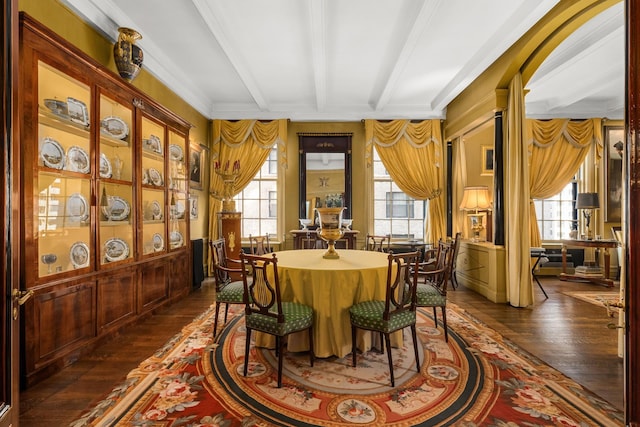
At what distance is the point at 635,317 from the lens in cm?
114

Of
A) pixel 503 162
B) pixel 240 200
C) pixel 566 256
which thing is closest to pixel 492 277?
pixel 503 162

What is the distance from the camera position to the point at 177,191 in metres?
4.37

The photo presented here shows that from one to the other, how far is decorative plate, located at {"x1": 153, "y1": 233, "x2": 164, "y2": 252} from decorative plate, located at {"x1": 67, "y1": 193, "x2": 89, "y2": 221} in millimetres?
1117

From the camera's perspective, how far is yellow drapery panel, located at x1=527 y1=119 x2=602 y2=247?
607cm

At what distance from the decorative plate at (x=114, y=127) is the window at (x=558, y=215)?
7.02 meters

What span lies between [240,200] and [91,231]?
12.3ft

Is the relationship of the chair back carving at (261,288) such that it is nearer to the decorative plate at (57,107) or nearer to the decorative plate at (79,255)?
the decorative plate at (79,255)

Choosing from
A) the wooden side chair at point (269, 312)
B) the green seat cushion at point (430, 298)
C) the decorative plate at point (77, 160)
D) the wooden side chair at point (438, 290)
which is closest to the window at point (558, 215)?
the wooden side chair at point (438, 290)

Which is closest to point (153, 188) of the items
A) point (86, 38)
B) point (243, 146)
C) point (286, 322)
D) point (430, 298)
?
point (86, 38)

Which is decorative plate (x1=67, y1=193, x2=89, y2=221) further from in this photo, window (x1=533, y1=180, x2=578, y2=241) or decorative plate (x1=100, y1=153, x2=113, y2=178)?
window (x1=533, y1=180, x2=578, y2=241)

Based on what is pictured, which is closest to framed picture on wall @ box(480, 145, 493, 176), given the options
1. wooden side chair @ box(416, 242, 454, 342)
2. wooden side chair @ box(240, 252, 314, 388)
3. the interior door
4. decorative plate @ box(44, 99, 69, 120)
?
wooden side chair @ box(416, 242, 454, 342)

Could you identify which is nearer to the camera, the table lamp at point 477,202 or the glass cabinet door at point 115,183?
the glass cabinet door at point 115,183

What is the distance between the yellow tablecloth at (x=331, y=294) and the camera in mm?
2602

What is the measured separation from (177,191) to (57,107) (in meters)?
1.93
